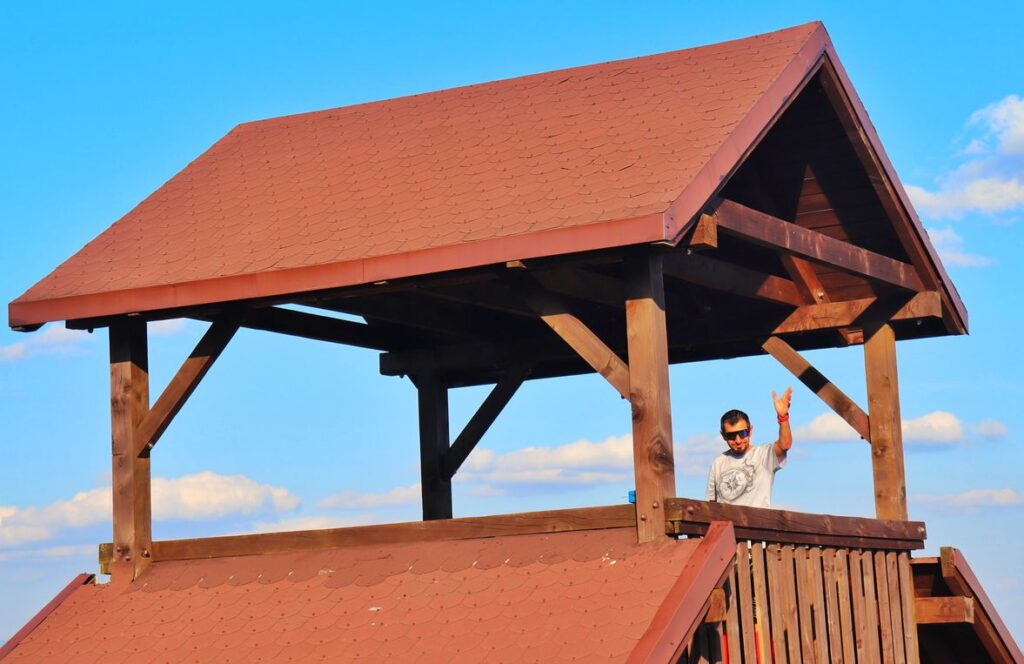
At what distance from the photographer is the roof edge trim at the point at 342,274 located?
1000cm

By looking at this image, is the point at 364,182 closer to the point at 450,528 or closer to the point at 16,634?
the point at 450,528

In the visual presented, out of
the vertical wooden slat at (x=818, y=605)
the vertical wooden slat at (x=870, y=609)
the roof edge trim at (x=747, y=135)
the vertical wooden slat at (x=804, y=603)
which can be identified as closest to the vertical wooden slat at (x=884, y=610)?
the vertical wooden slat at (x=870, y=609)

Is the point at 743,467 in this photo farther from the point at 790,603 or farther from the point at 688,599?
the point at 688,599

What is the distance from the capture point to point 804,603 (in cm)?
1154

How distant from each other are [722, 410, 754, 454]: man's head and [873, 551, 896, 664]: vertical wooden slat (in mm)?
1434

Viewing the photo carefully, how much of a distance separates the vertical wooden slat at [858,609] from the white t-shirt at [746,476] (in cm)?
76

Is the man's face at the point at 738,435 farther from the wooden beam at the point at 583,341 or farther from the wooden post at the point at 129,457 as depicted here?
the wooden post at the point at 129,457

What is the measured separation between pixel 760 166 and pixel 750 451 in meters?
2.41

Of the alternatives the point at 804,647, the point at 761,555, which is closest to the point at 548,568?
the point at 761,555

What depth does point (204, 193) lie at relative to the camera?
44.0 ft

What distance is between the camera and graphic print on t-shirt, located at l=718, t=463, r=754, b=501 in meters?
12.3

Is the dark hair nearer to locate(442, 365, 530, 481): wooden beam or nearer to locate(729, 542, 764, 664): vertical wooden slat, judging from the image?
locate(729, 542, 764, 664): vertical wooden slat

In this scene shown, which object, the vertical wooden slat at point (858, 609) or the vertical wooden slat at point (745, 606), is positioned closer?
the vertical wooden slat at point (745, 606)

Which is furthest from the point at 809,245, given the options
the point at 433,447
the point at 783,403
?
the point at 433,447
